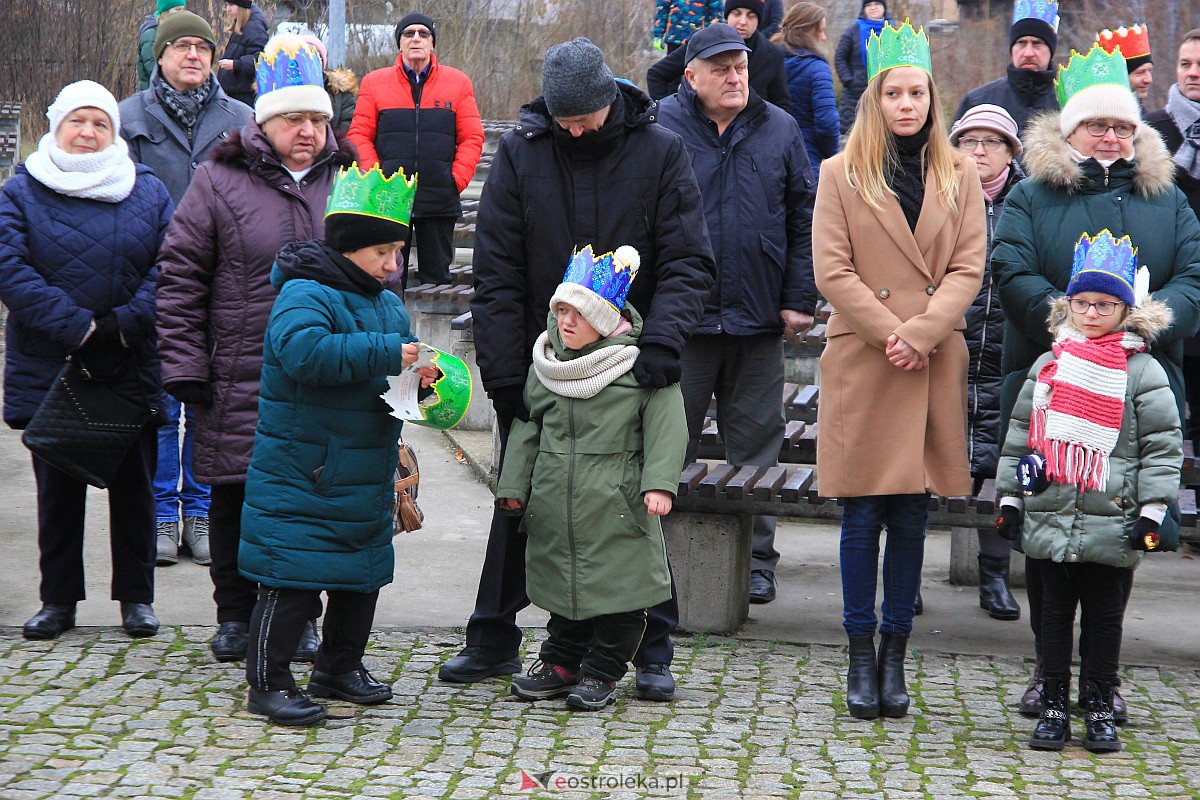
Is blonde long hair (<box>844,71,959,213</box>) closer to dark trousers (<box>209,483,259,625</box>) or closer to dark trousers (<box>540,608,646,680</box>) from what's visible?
dark trousers (<box>540,608,646,680</box>)

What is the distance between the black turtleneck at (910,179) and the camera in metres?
4.75

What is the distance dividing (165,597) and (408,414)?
6.09 feet

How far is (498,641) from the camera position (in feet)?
16.5

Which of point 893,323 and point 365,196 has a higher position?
point 365,196

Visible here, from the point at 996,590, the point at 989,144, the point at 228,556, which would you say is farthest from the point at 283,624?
the point at 989,144

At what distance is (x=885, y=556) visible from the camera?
483cm

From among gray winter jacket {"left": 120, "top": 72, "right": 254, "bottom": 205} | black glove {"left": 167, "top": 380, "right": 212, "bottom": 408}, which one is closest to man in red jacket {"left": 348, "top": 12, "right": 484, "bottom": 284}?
gray winter jacket {"left": 120, "top": 72, "right": 254, "bottom": 205}

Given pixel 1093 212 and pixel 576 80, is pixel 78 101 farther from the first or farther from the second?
pixel 1093 212

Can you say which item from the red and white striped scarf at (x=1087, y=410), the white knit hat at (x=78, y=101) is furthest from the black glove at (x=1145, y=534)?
the white knit hat at (x=78, y=101)

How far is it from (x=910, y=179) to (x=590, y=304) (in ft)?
3.58

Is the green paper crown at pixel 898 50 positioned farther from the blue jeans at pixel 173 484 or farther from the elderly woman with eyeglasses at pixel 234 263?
the blue jeans at pixel 173 484

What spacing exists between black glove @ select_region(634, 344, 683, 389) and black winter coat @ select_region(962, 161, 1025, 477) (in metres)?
1.62

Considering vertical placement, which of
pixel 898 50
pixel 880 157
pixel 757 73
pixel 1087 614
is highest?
pixel 757 73

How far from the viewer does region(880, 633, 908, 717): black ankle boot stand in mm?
4754
